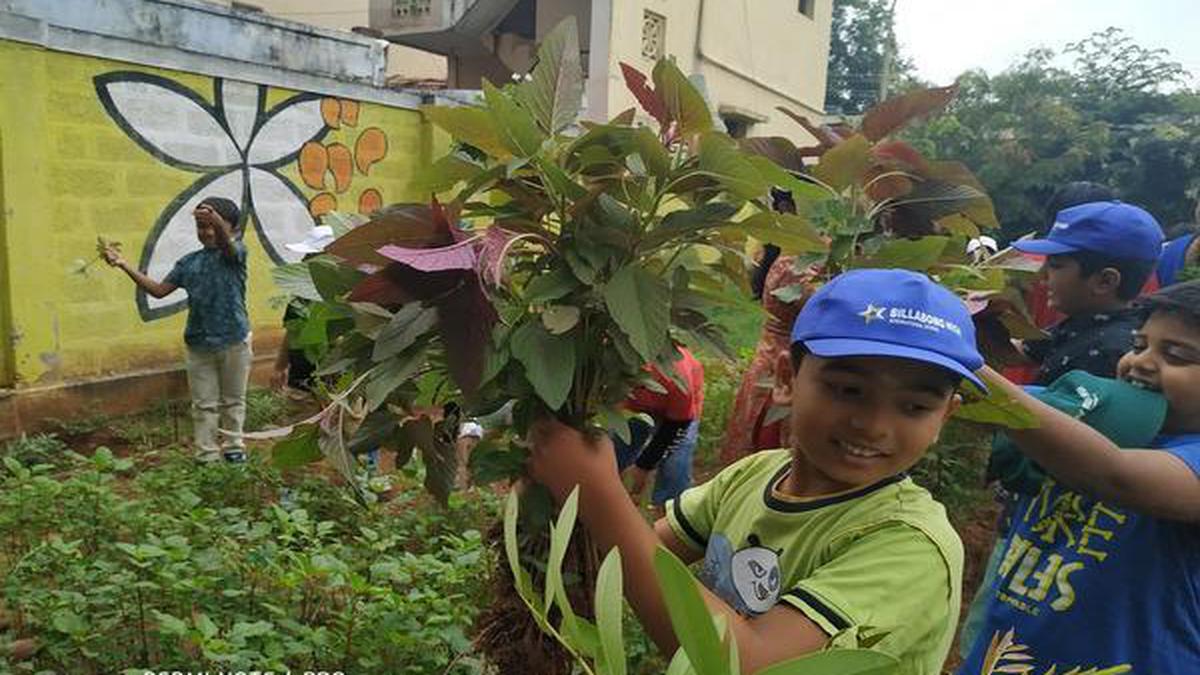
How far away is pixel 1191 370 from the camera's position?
1.56 metres

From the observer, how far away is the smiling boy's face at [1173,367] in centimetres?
156

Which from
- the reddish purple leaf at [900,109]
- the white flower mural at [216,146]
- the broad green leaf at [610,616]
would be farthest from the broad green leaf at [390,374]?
the white flower mural at [216,146]

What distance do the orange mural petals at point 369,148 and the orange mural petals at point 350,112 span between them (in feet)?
0.42

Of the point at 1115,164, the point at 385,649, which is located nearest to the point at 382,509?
the point at 385,649

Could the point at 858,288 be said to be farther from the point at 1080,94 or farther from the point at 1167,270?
the point at 1080,94

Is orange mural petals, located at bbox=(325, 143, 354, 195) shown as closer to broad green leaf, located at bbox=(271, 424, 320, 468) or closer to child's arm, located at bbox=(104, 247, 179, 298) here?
child's arm, located at bbox=(104, 247, 179, 298)

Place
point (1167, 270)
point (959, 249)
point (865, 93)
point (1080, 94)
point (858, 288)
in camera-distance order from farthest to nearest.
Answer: point (865, 93)
point (1080, 94)
point (1167, 270)
point (959, 249)
point (858, 288)

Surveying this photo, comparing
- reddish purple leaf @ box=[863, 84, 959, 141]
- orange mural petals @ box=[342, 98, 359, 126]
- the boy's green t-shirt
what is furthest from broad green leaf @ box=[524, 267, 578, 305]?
orange mural petals @ box=[342, 98, 359, 126]

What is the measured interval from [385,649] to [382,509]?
1.35 m

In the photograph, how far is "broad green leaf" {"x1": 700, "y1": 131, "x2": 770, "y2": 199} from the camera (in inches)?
44.1

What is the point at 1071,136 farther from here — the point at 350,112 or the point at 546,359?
the point at 546,359

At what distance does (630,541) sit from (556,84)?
589mm

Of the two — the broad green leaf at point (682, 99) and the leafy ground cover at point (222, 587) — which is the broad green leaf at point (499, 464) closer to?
the leafy ground cover at point (222, 587)

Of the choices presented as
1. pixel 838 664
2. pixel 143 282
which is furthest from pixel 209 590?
pixel 143 282
